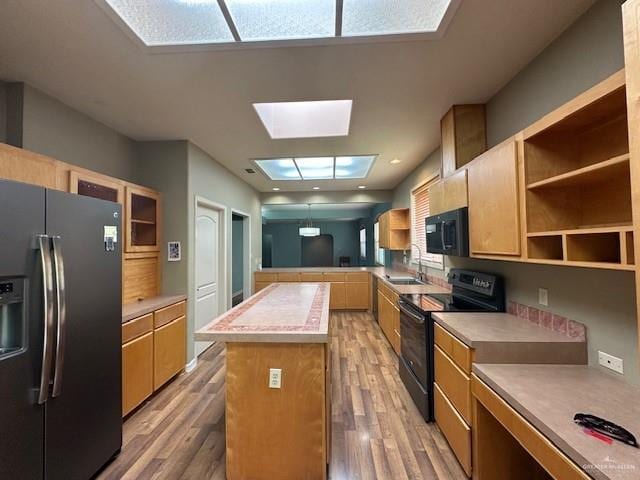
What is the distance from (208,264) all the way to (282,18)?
10.7 ft

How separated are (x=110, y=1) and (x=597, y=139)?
2624 millimetres

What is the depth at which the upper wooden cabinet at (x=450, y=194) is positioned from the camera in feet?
7.84

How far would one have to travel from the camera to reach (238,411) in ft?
5.74

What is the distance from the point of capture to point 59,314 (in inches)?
59.9

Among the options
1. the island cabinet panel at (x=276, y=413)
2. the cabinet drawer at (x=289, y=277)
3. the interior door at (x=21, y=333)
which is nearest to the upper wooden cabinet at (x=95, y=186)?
the interior door at (x=21, y=333)

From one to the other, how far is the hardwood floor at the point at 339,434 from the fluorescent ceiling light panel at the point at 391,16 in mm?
2725

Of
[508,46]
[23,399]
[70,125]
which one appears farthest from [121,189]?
[508,46]

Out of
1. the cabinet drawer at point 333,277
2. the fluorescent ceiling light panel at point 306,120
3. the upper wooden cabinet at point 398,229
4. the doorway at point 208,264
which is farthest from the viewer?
the cabinet drawer at point 333,277

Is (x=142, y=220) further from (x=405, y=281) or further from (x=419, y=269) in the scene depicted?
(x=419, y=269)

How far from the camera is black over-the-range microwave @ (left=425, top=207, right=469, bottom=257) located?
2.33 m

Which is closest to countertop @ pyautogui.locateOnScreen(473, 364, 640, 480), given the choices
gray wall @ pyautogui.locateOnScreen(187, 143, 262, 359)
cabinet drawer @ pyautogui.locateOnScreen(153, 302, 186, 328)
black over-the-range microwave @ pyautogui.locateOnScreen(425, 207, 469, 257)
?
black over-the-range microwave @ pyautogui.locateOnScreen(425, 207, 469, 257)

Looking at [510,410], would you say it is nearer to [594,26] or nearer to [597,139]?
[597,139]

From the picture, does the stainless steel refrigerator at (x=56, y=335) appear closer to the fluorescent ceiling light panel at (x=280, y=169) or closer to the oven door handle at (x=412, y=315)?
the oven door handle at (x=412, y=315)

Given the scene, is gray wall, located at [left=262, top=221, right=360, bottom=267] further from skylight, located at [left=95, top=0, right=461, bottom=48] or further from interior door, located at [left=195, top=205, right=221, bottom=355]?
skylight, located at [left=95, top=0, right=461, bottom=48]
